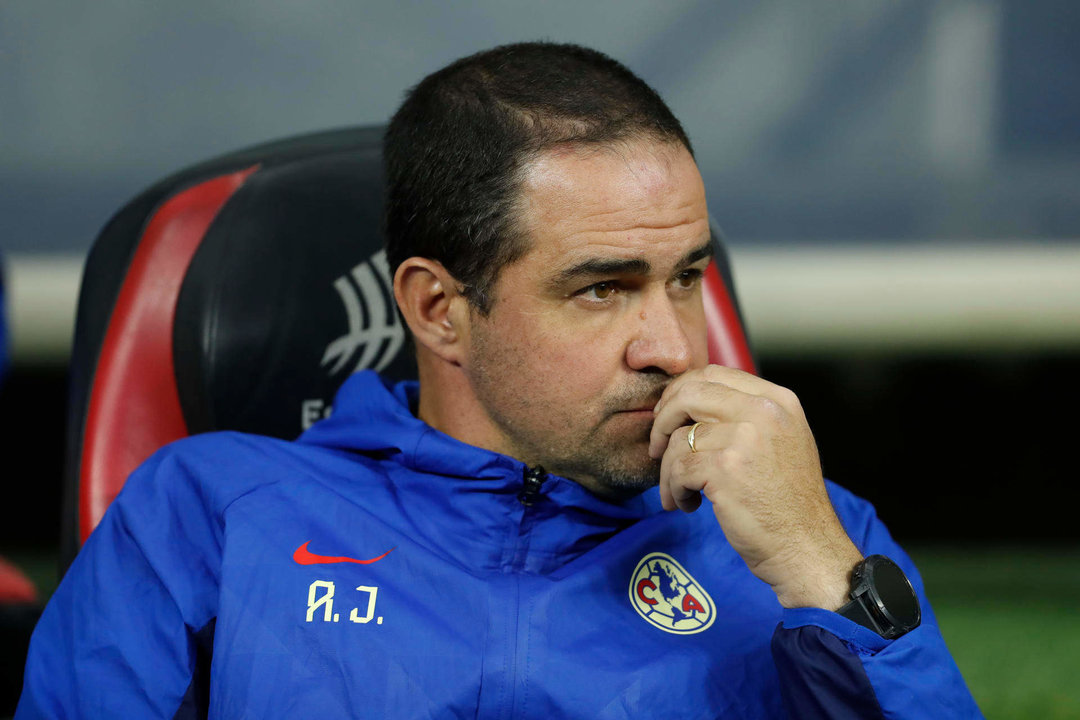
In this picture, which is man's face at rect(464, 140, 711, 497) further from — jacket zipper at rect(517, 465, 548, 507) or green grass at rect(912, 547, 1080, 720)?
green grass at rect(912, 547, 1080, 720)

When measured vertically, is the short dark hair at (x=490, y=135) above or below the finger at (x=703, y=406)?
above

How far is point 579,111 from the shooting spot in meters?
0.99

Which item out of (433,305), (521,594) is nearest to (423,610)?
(521,594)

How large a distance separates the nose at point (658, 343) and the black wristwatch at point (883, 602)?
0.74ft

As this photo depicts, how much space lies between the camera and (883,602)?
0.83 m

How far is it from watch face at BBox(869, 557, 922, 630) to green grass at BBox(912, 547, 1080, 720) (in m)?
1.00

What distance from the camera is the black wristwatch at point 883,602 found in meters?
0.83

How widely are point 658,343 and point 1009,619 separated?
149cm

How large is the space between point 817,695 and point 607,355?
12.6 inches

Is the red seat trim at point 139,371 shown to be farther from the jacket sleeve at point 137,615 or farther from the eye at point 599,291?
the eye at point 599,291

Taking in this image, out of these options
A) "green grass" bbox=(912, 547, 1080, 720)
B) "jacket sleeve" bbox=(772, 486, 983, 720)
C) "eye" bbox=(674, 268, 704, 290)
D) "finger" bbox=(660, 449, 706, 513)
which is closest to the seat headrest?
"eye" bbox=(674, 268, 704, 290)

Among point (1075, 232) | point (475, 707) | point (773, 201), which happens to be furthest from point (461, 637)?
point (1075, 232)

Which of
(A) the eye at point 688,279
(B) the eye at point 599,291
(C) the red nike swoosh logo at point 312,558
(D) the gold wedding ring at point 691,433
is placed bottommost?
(C) the red nike swoosh logo at point 312,558

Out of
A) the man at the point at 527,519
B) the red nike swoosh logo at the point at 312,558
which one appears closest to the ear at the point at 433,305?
the man at the point at 527,519
